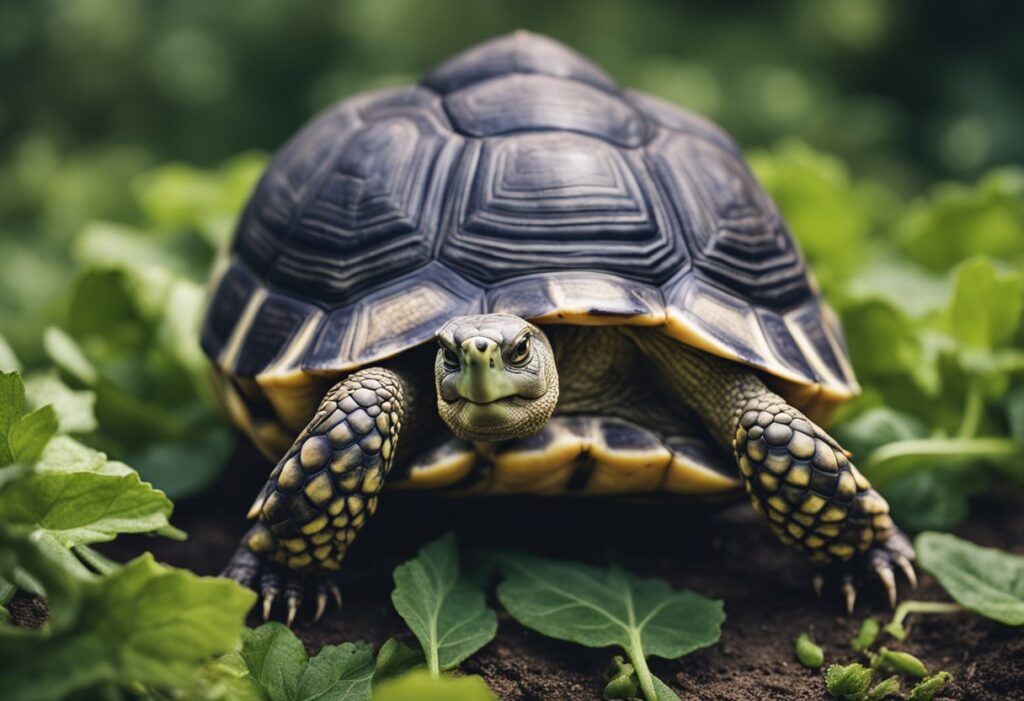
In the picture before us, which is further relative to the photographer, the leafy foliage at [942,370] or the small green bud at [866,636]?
the leafy foliage at [942,370]

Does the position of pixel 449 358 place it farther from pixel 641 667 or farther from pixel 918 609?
pixel 918 609

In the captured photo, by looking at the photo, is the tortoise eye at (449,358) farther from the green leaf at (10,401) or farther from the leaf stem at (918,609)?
the leaf stem at (918,609)

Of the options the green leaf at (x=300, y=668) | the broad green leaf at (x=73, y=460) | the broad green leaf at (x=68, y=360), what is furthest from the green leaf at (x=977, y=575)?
the broad green leaf at (x=68, y=360)

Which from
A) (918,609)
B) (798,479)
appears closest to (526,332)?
(798,479)

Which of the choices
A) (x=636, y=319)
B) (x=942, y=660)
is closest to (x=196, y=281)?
(x=636, y=319)

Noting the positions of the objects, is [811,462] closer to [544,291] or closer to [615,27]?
[544,291]

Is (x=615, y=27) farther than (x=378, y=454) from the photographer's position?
Yes

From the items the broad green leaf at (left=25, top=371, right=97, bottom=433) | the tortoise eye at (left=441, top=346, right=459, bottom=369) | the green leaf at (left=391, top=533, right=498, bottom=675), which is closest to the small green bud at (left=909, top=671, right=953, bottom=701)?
the green leaf at (left=391, top=533, right=498, bottom=675)
